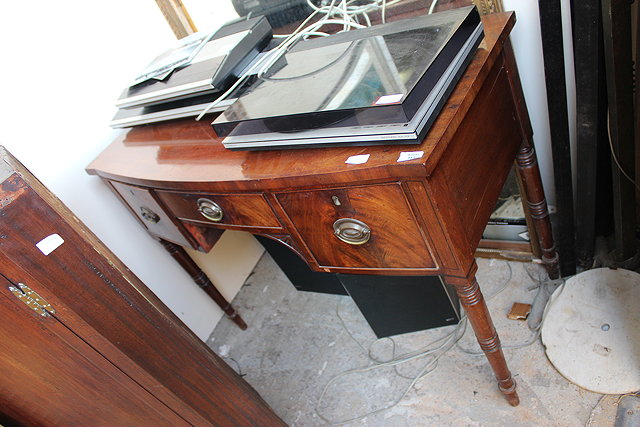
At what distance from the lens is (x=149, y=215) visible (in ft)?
4.02

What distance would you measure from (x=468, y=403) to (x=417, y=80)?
0.78 meters

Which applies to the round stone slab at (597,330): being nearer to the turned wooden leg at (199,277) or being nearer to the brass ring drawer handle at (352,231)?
the brass ring drawer handle at (352,231)

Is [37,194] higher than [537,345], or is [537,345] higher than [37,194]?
[37,194]

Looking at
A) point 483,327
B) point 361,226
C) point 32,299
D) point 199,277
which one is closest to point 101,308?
point 32,299

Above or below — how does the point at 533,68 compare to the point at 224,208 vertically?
below

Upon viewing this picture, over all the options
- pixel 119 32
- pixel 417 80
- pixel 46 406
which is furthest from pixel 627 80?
pixel 119 32

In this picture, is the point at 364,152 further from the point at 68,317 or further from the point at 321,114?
the point at 68,317

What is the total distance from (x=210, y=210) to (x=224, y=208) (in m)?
0.06

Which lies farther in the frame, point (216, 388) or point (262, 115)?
point (216, 388)

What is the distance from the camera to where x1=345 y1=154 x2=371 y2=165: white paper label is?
2.29ft

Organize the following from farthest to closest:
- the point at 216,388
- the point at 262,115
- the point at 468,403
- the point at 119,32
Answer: the point at 119,32 → the point at 468,403 → the point at 216,388 → the point at 262,115

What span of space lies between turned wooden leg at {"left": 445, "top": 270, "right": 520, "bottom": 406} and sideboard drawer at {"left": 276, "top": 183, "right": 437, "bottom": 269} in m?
0.08

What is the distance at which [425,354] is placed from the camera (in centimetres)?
127

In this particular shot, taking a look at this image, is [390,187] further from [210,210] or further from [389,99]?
[210,210]
